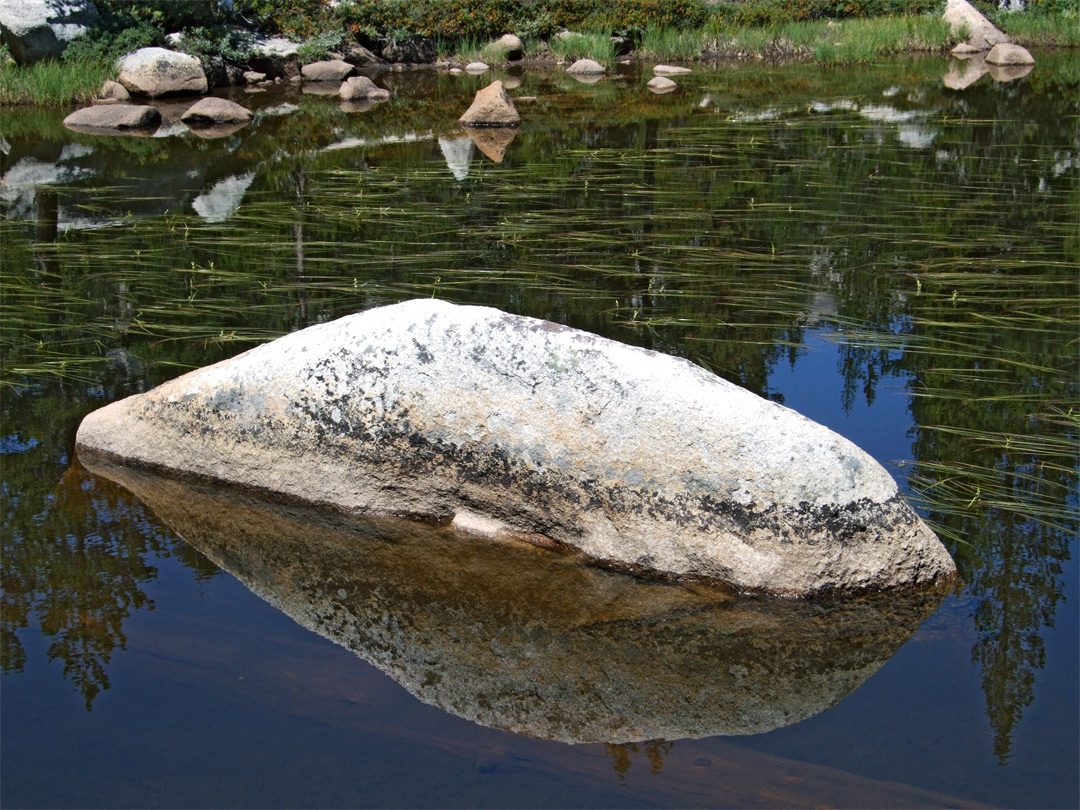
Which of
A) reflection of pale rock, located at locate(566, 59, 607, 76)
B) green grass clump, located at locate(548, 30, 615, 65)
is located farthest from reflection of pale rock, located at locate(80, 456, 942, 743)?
green grass clump, located at locate(548, 30, 615, 65)

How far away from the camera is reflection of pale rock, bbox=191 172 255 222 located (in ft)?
24.2

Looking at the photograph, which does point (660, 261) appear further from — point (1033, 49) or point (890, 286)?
point (1033, 49)

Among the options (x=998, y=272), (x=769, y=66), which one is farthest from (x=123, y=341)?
(x=769, y=66)

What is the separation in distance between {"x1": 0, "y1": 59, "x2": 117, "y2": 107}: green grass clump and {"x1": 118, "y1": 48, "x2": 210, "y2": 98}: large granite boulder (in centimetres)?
46

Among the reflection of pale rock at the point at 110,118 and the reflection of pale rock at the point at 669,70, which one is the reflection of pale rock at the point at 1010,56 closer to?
the reflection of pale rock at the point at 669,70

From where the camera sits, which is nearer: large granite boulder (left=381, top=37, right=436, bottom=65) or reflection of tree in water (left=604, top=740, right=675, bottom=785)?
reflection of tree in water (left=604, top=740, right=675, bottom=785)

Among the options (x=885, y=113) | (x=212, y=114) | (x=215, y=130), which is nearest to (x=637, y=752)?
(x=885, y=113)

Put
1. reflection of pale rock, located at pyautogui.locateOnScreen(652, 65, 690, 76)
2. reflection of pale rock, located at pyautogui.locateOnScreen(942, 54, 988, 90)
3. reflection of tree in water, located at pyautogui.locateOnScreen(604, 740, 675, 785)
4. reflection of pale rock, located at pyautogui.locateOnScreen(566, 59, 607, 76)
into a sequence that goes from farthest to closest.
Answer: reflection of pale rock, located at pyautogui.locateOnScreen(566, 59, 607, 76) < reflection of pale rock, located at pyautogui.locateOnScreen(652, 65, 690, 76) < reflection of pale rock, located at pyautogui.locateOnScreen(942, 54, 988, 90) < reflection of tree in water, located at pyautogui.locateOnScreen(604, 740, 675, 785)

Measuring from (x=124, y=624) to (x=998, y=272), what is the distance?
479 centimetres

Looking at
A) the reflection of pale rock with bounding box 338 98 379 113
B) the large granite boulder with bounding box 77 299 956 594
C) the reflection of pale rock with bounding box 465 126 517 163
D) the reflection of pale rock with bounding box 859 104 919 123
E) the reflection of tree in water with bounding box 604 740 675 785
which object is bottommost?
the reflection of tree in water with bounding box 604 740 675 785

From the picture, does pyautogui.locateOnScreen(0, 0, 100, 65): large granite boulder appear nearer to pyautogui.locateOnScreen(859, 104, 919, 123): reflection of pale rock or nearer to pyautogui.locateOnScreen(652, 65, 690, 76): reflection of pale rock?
pyautogui.locateOnScreen(652, 65, 690, 76): reflection of pale rock

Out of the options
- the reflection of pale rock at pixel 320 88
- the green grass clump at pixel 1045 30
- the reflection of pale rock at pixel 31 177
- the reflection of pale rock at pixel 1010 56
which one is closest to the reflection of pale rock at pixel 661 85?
the reflection of pale rock at pixel 320 88

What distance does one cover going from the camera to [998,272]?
5637 millimetres

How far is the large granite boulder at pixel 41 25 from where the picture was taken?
13445 mm
